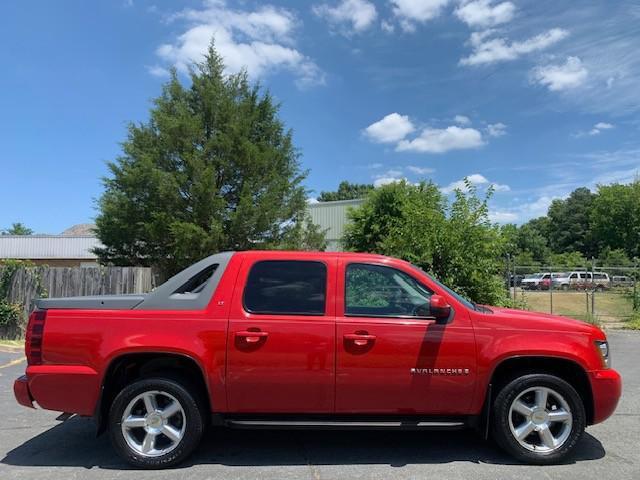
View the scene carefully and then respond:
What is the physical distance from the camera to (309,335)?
→ 4664 mm

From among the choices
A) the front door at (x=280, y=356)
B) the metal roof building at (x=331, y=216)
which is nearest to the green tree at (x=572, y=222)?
the metal roof building at (x=331, y=216)

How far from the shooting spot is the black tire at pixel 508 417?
4762mm

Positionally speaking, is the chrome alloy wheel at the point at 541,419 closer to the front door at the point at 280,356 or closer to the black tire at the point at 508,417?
the black tire at the point at 508,417

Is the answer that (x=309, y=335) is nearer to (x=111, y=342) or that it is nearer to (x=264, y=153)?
(x=111, y=342)

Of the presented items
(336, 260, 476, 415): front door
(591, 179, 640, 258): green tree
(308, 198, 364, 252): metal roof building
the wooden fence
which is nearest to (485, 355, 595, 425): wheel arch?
(336, 260, 476, 415): front door

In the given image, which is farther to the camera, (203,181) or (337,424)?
(203,181)

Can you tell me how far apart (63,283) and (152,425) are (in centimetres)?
988

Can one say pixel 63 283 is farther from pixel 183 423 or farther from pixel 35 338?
pixel 183 423

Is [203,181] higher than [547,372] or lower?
higher

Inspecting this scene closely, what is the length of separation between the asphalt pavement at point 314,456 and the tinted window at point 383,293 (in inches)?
51.6

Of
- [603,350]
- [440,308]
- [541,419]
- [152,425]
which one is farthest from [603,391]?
[152,425]

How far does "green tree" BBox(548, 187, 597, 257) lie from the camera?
3499 inches

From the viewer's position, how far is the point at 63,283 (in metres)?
13.3

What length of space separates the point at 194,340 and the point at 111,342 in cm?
70
